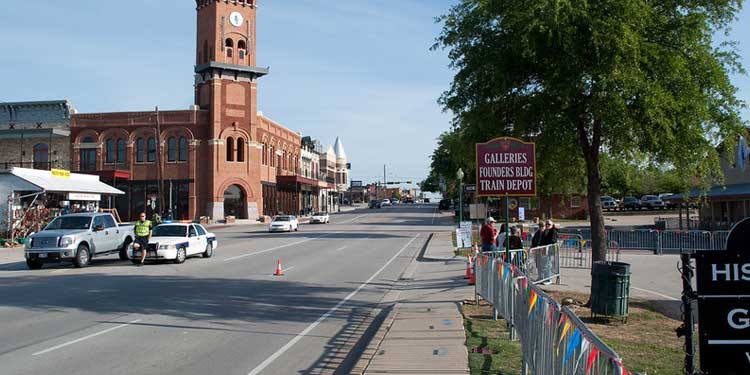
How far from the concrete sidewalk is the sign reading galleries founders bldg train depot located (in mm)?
2565

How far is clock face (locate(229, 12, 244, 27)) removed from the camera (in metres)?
64.9

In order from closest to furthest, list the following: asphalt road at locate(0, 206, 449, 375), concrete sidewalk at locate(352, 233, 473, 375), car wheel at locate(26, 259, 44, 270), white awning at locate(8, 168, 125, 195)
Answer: concrete sidewalk at locate(352, 233, 473, 375), asphalt road at locate(0, 206, 449, 375), car wheel at locate(26, 259, 44, 270), white awning at locate(8, 168, 125, 195)

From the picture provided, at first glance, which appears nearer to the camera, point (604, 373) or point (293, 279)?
point (604, 373)

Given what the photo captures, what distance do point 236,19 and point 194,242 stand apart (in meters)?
47.1

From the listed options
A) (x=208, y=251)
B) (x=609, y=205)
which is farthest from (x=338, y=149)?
(x=208, y=251)

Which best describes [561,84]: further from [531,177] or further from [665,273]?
[665,273]

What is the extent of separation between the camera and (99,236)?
71.5 feet

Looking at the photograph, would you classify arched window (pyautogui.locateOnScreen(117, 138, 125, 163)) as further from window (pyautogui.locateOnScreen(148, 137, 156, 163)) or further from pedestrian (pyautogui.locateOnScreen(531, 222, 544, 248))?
pedestrian (pyautogui.locateOnScreen(531, 222, 544, 248))

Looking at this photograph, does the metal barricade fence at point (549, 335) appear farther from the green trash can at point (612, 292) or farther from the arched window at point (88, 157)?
the arched window at point (88, 157)

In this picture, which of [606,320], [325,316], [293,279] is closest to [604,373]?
[606,320]

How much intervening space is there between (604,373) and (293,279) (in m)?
14.4

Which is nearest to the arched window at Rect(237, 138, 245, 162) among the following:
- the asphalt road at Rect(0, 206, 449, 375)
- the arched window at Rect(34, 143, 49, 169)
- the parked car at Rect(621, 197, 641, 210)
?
the arched window at Rect(34, 143, 49, 169)

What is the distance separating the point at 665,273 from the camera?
1847cm

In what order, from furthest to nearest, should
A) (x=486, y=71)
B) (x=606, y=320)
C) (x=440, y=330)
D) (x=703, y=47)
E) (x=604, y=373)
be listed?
1. (x=486, y=71)
2. (x=703, y=47)
3. (x=606, y=320)
4. (x=440, y=330)
5. (x=604, y=373)
